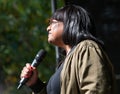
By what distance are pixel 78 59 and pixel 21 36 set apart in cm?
438

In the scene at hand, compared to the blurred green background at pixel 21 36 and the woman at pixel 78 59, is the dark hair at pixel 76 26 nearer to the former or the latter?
the woman at pixel 78 59

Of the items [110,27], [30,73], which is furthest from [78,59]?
[110,27]

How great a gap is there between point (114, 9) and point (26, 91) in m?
1.25

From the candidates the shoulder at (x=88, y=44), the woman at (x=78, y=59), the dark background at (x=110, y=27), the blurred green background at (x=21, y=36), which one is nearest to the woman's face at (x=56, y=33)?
the woman at (x=78, y=59)

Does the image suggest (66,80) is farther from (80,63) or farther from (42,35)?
(42,35)

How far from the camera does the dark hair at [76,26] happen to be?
286 cm

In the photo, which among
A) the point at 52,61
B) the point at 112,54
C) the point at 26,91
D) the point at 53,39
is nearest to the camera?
the point at 53,39

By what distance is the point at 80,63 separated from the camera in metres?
2.73

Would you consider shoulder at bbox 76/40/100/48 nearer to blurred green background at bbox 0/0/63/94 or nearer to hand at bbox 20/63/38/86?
hand at bbox 20/63/38/86

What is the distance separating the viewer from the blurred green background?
267 inches

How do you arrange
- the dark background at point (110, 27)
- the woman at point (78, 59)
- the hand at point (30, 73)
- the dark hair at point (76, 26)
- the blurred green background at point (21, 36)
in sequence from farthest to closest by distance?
the blurred green background at point (21, 36), the dark background at point (110, 27), the hand at point (30, 73), the dark hair at point (76, 26), the woman at point (78, 59)

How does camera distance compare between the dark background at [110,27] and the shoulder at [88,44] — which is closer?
the shoulder at [88,44]

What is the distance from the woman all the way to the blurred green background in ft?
12.3

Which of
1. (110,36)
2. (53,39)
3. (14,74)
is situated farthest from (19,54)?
(53,39)
